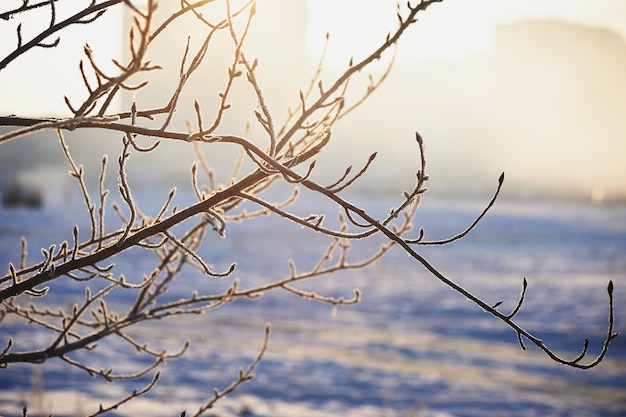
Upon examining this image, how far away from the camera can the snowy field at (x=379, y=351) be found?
24.6 feet

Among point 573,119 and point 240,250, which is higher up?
point 573,119

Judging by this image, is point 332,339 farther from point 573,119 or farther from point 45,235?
point 573,119

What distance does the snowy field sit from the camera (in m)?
7.51

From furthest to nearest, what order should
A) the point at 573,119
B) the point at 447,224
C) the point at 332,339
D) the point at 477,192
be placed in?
the point at 573,119 → the point at 477,192 → the point at 447,224 → the point at 332,339

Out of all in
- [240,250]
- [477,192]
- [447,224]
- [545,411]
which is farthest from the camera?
[477,192]

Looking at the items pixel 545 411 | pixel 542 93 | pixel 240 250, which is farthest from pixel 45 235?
pixel 542 93

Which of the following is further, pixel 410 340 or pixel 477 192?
pixel 477 192

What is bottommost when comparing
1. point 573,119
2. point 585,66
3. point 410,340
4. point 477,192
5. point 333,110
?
point 333,110

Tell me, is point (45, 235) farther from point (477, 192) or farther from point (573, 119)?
point (573, 119)

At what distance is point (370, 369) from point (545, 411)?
2269mm

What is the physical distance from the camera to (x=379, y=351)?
33.3 ft

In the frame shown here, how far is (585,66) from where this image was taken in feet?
434

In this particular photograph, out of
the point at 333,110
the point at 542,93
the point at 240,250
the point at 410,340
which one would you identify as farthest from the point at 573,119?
the point at 333,110

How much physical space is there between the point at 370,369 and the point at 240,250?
39.6 ft
